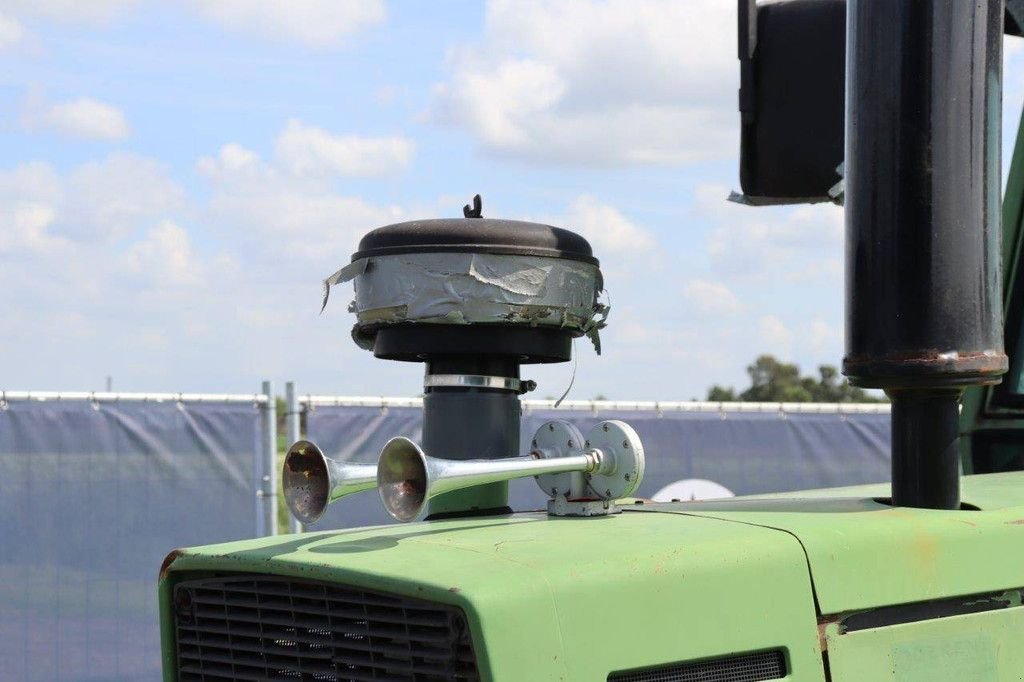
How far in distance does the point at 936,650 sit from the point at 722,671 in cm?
41

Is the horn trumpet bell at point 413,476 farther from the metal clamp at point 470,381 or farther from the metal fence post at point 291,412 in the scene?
the metal fence post at point 291,412

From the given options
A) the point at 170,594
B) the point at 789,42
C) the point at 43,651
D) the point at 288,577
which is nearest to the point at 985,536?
the point at 789,42

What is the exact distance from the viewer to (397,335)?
10.3 feet

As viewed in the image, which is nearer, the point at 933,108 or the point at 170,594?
the point at 933,108

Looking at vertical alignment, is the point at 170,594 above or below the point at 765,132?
Answer: below

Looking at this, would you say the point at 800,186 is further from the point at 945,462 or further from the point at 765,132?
the point at 945,462

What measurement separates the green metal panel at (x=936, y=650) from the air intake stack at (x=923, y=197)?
1.33ft

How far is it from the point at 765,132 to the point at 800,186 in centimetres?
14

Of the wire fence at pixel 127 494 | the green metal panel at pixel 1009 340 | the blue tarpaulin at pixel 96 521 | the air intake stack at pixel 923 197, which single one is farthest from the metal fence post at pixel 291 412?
the air intake stack at pixel 923 197

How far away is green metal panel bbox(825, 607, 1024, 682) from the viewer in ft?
7.22

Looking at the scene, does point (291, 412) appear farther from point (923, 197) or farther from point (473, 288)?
point (923, 197)

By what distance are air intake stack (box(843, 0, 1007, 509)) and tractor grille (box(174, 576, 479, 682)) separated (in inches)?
32.4

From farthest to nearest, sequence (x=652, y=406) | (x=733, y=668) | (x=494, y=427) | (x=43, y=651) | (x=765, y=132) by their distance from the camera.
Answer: (x=652, y=406) → (x=43, y=651) → (x=494, y=427) → (x=765, y=132) → (x=733, y=668)

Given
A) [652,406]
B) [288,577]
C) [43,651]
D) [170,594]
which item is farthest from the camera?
[652,406]
